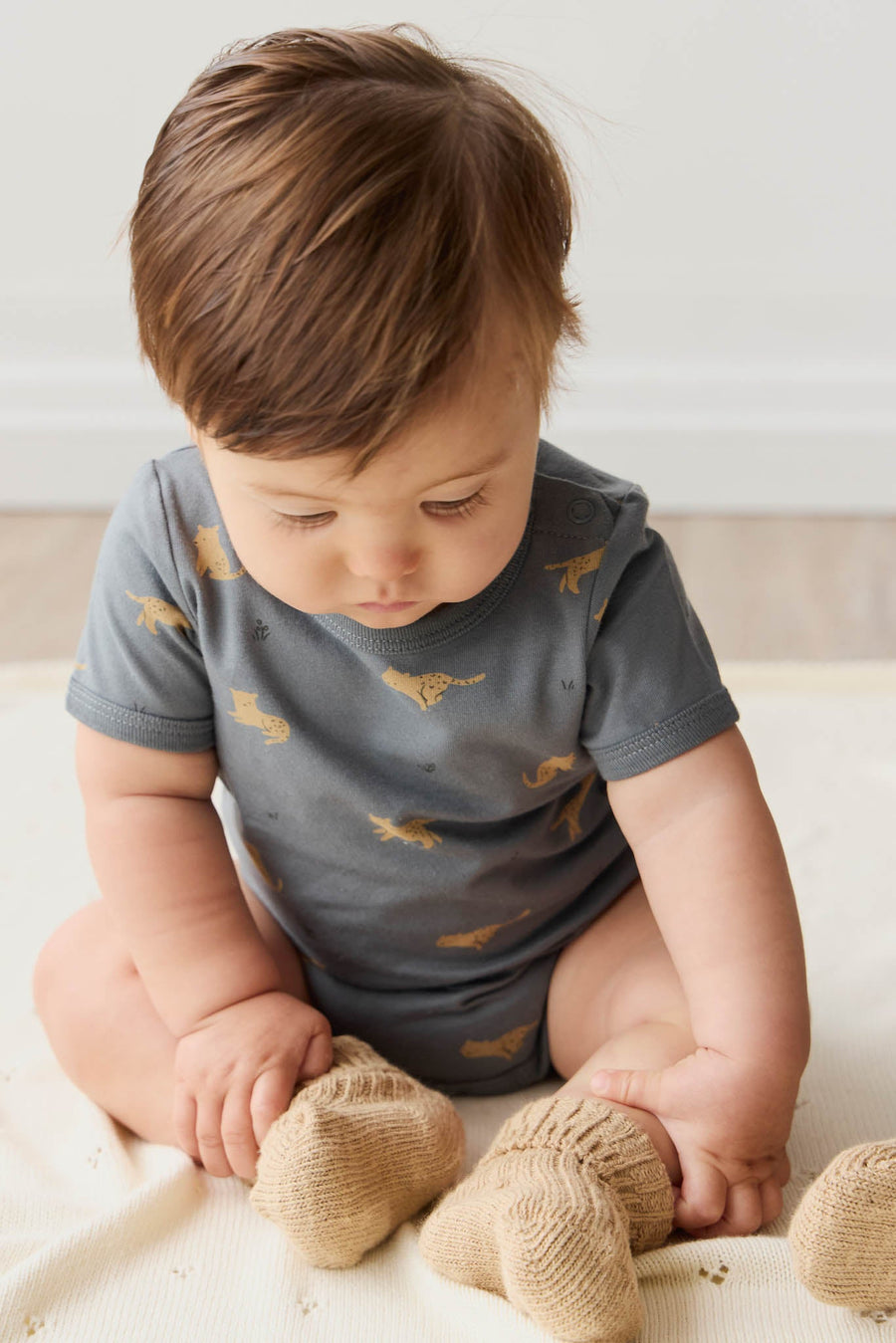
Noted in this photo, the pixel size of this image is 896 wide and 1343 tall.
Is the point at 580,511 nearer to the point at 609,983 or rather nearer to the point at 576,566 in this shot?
the point at 576,566

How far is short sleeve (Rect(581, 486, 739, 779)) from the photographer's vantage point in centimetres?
63

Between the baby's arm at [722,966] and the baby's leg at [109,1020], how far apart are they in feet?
0.70

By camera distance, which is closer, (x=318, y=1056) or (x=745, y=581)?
(x=318, y=1056)

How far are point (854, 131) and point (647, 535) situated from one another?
1.27 metres

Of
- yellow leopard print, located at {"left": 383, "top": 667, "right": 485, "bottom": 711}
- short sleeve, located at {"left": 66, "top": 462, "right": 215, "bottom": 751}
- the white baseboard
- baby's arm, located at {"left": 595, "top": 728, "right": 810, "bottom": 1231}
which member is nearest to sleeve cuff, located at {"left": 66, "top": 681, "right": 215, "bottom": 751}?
short sleeve, located at {"left": 66, "top": 462, "right": 215, "bottom": 751}

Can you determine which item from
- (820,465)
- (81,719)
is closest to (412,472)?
(81,719)

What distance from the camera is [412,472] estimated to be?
0.50 m

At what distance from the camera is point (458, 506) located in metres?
0.53

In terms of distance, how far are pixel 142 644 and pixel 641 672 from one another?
23 centimetres

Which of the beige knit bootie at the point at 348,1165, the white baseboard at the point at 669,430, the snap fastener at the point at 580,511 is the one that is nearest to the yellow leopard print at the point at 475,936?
the beige knit bootie at the point at 348,1165

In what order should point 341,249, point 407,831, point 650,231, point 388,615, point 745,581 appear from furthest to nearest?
1. point 650,231
2. point 745,581
3. point 407,831
4. point 388,615
5. point 341,249

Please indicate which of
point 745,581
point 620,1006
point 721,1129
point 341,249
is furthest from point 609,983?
point 745,581

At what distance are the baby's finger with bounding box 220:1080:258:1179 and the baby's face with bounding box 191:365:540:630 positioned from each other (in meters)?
0.22

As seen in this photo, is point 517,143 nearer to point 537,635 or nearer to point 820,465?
point 537,635
